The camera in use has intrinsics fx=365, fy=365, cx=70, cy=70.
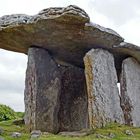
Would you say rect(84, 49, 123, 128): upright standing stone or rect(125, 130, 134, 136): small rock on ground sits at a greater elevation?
rect(84, 49, 123, 128): upright standing stone

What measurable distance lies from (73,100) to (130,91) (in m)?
3.53

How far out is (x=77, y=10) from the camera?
14.2 m

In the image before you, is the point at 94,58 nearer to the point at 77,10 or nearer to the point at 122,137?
the point at 77,10

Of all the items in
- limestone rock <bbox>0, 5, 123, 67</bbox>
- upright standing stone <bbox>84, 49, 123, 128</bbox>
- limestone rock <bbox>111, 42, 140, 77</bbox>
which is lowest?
upright standing stone <bbox>84, 49, 123, 128</bbox>

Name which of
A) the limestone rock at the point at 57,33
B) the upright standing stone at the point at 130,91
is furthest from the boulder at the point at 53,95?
the upright standing stone at the point at 130,91

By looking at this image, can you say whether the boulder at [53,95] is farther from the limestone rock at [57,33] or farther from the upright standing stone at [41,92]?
the limestone rock at [57,33]

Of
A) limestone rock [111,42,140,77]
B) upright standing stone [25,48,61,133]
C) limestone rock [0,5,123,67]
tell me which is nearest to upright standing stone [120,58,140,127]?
limestone rock [111,42,140,77]

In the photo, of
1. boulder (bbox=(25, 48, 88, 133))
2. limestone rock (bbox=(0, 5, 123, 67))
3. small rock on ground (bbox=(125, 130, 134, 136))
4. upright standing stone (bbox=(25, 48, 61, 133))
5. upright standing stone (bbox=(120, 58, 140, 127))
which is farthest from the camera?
upright standing stone (bbox=(120, 58, 140, 127))

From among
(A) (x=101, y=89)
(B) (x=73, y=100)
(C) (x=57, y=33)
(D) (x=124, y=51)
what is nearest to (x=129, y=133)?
(A) (x=101, y=89)

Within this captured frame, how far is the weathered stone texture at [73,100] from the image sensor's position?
19.3 meters

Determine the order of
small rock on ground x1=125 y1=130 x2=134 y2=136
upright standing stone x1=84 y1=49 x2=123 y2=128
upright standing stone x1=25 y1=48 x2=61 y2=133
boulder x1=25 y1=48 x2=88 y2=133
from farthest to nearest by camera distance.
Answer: boulder x1=25 y1=48 x2=88 y2=133 → upright standing stone x1=25 y1=48 x2=61 y2=133 → upright standing stone x1=84 y1=49 x2=123 y2=128 → small rock on ground x1=125 y1=130 x2=134 y2=136

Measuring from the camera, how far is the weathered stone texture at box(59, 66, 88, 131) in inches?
758

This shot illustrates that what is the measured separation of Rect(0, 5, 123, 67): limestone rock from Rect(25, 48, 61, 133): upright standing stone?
28.5 inches

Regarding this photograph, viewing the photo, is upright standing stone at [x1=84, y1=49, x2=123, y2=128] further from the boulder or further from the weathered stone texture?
the weathered stone texture
